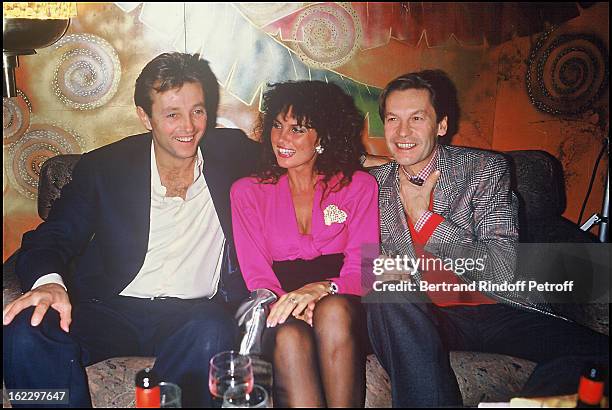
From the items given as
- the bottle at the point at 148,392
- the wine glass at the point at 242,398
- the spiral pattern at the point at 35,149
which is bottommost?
the wine glass at the point at 242,398

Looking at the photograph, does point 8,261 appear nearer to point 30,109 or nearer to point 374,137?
point 30,109

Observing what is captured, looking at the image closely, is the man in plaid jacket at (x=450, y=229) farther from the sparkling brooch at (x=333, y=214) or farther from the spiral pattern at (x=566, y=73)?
the spiral pattern at (x=566, y=73)

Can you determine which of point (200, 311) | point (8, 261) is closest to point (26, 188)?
point (8, 261)

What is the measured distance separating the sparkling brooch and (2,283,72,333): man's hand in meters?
0.75

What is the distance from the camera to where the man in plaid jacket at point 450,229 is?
66.3 inches

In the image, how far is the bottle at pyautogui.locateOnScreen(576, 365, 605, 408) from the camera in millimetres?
1299

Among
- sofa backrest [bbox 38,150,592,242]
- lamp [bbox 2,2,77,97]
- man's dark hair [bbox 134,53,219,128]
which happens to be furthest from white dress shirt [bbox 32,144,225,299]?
sofa backrest [bbox 38,150,592,242]

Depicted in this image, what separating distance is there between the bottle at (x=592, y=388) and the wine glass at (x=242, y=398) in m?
0.74

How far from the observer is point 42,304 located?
154cm

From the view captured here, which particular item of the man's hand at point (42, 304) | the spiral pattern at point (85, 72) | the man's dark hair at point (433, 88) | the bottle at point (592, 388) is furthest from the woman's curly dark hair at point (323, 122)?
the bottle at point (592, 388)

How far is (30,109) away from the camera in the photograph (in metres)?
1.61

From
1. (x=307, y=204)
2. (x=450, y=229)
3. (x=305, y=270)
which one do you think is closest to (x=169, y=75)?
(x=307, y=204)

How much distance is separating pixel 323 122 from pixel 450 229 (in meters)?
0.49

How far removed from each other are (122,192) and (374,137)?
2.46 ft
